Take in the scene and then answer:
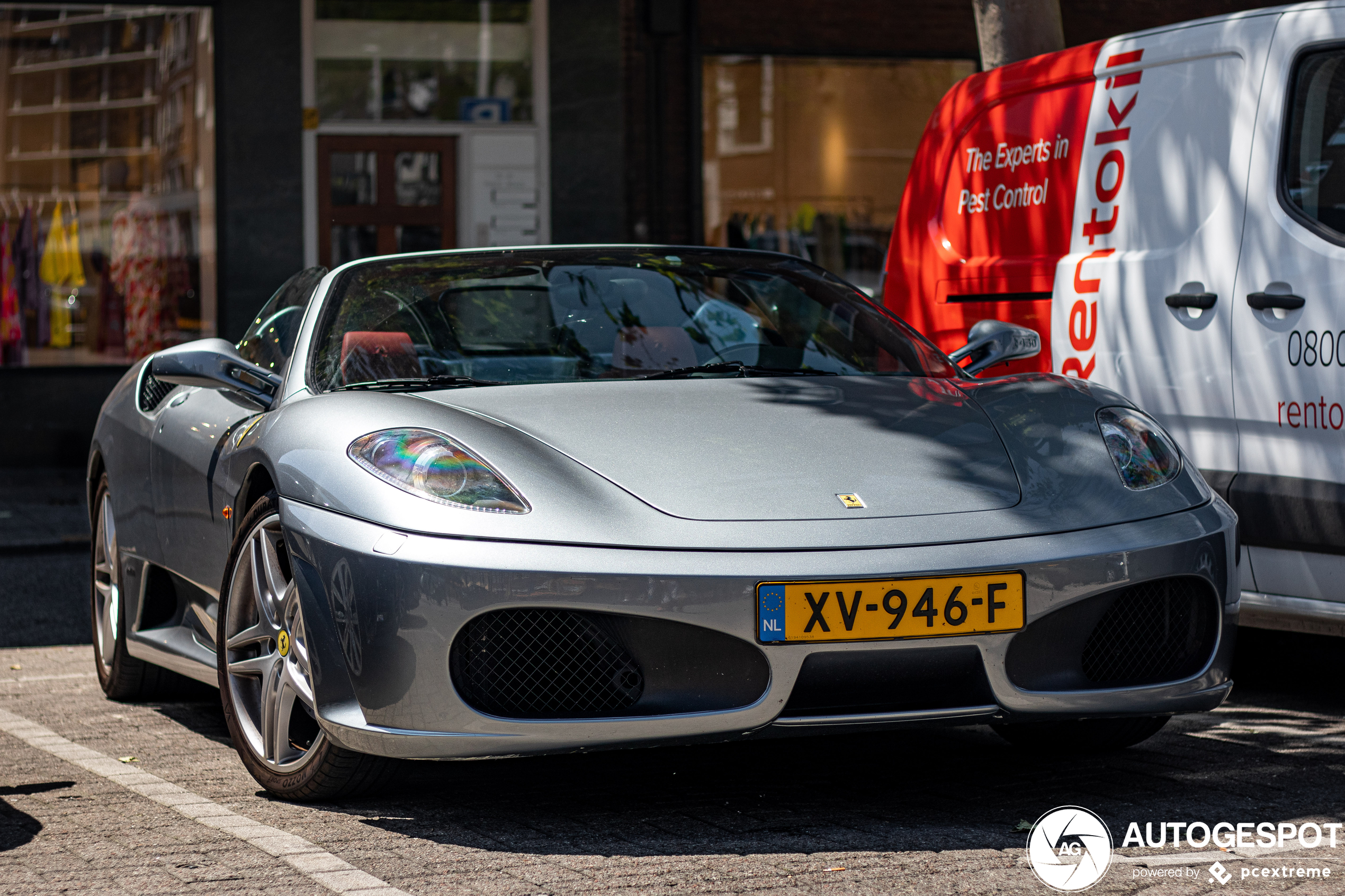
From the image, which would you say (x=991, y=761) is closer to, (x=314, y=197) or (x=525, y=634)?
(x=525, y=634)

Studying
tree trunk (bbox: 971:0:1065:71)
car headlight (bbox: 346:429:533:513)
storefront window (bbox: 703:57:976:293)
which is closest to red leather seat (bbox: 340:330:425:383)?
car headlight (bbox: 346:429:533:513)

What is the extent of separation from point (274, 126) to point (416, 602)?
11.1m

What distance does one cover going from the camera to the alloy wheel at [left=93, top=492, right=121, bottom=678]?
17.5ft

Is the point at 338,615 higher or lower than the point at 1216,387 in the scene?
lower

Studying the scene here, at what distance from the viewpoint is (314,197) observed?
14.1 metres

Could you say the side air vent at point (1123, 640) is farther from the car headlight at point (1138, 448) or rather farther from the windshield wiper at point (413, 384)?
the windshield wiper at point (413, 384)

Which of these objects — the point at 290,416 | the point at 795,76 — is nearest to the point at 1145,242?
the point at 290,416

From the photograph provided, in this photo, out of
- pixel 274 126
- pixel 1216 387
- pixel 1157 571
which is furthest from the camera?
pixel 274 126

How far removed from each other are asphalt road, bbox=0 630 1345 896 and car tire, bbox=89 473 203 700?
30 cm

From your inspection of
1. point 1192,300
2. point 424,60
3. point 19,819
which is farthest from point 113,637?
point 424,60

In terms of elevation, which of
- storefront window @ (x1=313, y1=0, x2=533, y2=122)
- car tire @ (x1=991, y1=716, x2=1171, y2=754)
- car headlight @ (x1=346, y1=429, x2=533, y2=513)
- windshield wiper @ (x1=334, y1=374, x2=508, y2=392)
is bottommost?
car tire @ (x1=991, y1=716, x2=1171, y2=754)

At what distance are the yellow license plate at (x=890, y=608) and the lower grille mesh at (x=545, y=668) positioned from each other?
0.31 meters

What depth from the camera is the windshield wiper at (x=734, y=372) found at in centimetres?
436

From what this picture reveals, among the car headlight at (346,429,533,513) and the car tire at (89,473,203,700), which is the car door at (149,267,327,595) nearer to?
the car tire at (89,473,203,700)
